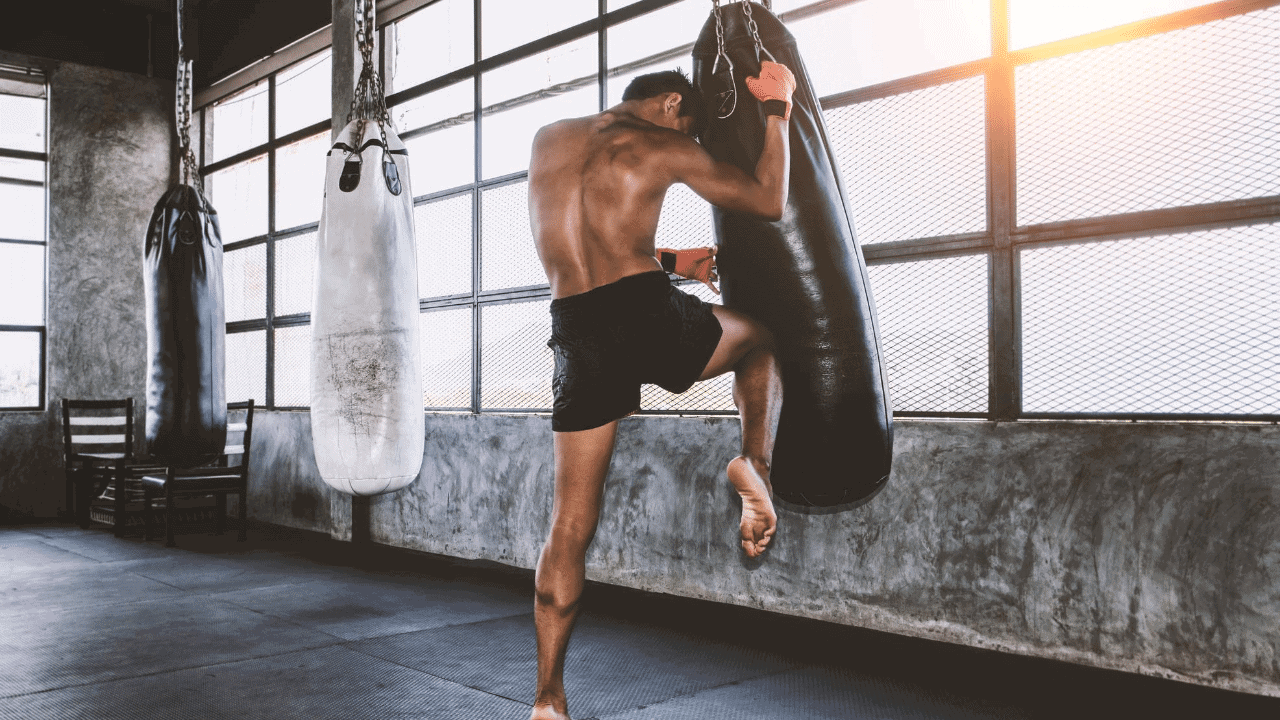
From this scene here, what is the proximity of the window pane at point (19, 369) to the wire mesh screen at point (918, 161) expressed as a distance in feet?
21.8

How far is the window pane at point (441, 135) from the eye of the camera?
5.17 meters

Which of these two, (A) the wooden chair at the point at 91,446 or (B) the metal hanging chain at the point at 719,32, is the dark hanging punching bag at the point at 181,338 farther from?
(B) the metal hanging chain at the point at 719,32

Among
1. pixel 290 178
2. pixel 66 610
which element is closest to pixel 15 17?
pixel 290 178

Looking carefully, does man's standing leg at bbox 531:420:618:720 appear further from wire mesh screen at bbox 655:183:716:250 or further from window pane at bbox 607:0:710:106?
window pane at bbox 607:0:710:106

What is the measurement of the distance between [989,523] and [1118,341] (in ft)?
2.31

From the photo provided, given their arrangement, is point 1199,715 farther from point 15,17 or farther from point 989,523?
point 15,17

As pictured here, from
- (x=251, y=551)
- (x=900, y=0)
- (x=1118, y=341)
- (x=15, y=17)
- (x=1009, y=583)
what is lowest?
(x=251, y=551)

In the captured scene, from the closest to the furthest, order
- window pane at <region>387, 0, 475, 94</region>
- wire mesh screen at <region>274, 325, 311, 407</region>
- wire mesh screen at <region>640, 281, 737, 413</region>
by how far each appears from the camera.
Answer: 1. wire mesh screen at <region>640, 281, 737, 413</region>
2. window pane at <region>387, 0, 475, 94</region>
3. wire mesh screen at <region>274, 325, 311, 407</region>

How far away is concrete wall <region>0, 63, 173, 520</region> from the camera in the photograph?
713 cm

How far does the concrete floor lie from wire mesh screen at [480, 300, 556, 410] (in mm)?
929

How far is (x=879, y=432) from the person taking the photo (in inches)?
72.4

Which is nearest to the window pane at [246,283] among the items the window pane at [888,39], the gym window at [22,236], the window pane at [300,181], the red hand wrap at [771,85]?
the window pane at [300,181]

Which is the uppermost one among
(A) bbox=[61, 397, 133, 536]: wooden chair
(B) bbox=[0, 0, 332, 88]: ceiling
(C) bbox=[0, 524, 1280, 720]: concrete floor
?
(B) bbox=[0, 0, 332, 88]: ceiling

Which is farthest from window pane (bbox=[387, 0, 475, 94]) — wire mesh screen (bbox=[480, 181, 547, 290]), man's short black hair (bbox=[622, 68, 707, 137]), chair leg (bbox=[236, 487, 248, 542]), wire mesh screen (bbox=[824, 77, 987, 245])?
man's short black hair (bbox=[622, 68, 707, 137])
